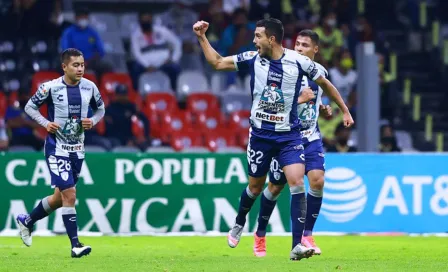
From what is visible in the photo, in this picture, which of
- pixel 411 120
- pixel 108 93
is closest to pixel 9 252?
pixel 108 93

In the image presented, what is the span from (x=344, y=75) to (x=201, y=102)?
2.91 metres

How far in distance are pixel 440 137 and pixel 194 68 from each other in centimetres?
516

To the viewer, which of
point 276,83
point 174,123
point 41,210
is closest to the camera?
point 276,83

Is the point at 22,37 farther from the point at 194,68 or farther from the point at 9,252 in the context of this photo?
the point at 9,252

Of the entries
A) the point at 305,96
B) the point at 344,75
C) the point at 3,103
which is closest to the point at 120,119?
the point at 3,103

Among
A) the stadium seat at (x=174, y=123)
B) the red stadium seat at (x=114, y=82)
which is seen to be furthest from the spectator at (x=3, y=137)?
the stadium seat at (x=174, y=123)

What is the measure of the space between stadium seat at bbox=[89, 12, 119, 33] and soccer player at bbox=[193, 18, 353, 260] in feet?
43.3

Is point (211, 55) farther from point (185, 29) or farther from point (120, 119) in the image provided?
point (185, 29)

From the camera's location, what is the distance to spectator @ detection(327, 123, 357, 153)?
21244mm

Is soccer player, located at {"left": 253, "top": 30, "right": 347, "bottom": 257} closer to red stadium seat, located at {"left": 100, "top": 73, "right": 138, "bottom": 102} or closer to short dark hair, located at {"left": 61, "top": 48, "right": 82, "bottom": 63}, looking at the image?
short dark hair, located at {"left": 61, "top": 48, "right": 82, "bottom": 63}

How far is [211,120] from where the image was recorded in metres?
23.4

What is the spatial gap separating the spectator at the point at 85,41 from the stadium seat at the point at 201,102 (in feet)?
6.07

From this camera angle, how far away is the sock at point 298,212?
12.4 metres

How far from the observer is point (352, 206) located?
1806cm
